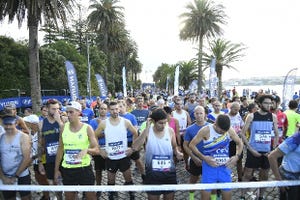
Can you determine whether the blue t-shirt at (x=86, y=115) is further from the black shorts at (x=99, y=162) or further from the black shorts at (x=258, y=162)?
the black shorts at (x=258, y=162)

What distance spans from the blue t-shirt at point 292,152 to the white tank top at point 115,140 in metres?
2.71

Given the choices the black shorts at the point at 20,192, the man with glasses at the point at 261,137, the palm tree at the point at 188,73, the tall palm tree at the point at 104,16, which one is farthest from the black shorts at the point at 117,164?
the palm tree at the point at 188,73

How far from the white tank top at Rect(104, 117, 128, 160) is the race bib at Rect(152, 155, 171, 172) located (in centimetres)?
108

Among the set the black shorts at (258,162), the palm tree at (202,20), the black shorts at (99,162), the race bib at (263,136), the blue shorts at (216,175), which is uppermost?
the palm tree at (202,20)

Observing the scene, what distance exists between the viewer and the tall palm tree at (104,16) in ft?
124

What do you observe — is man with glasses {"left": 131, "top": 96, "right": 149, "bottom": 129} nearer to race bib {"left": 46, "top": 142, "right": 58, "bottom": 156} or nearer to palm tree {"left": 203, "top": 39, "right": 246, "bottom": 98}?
race bib {"left": 46, "top": 142, "right": 58, "bottom": 156}

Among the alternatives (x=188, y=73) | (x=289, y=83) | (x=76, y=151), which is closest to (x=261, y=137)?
(x=76, y=151)

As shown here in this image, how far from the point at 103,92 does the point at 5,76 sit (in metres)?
11.1

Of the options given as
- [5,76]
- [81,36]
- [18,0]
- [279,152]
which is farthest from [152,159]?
[81,36]

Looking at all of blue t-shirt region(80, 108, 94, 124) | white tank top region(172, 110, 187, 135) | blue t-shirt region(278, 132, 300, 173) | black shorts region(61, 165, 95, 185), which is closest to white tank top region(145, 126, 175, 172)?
black shorts region(61, 165, 95, 185)

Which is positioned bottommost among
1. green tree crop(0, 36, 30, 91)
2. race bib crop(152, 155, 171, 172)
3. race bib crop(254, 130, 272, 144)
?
race bib crop(152, 155, 171, 172)

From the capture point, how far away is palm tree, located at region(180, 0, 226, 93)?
108 feet

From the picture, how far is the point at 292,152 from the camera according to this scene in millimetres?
3379

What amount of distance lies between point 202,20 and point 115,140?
3012 centimetres
